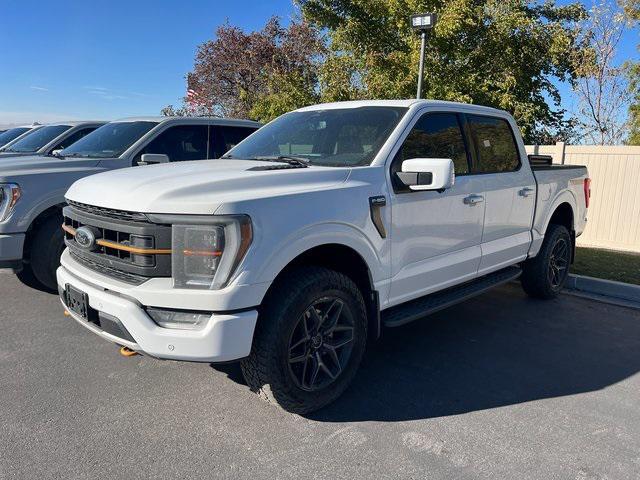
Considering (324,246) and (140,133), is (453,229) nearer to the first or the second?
(324,246)

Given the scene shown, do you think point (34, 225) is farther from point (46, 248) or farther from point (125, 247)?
point (125, 247)

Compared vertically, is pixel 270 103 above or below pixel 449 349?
above

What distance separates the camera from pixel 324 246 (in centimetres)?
323

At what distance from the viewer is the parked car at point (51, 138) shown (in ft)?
26.2

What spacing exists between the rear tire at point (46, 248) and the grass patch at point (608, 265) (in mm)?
6209

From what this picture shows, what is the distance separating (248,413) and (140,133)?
4.36 metres

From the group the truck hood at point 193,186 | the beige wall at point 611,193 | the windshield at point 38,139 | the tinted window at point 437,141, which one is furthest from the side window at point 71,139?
the beige wall at point 611,193

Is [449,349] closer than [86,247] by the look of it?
No

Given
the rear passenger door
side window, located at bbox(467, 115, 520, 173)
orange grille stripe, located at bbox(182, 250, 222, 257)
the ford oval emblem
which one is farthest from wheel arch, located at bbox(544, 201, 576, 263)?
the ford oval emblem

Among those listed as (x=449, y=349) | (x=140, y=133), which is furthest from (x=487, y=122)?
(x=140, y=133)

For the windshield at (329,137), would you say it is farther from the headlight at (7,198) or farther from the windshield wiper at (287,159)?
the headlight at (7,198)

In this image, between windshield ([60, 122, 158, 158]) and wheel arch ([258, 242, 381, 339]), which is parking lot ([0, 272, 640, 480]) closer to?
wheel arch ([258, 242, 381, 339])

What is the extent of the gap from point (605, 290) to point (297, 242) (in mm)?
4809

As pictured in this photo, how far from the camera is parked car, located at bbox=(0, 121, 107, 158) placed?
7.98m
